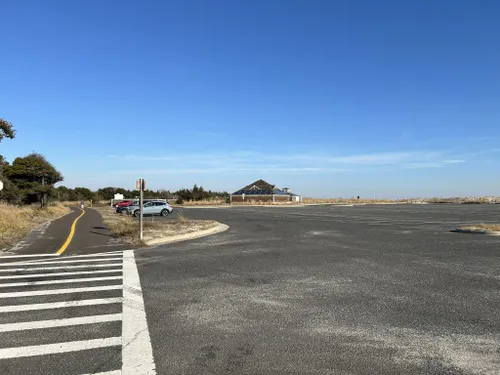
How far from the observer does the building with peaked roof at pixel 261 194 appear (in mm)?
88613

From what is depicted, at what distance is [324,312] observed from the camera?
662 cm

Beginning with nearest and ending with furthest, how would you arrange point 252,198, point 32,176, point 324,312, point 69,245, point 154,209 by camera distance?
point 324,312 < point 69,245 < point 154,209 < point 32,176 < point 252,198

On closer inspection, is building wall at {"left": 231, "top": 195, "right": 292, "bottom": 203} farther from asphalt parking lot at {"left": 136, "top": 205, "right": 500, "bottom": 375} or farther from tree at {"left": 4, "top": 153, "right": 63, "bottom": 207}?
asphalt parking lot at {"left": 136, "top": 205, "right": 500, "bottom": 375}

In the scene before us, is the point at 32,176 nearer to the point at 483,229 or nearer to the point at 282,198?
the point at 282,198

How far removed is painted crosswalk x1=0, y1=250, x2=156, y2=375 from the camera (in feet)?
15.3

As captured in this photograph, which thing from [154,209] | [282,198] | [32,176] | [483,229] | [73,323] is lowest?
[73,323]

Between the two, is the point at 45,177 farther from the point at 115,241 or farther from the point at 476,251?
the point at 476,251

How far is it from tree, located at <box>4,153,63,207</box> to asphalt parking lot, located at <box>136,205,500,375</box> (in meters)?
44.0

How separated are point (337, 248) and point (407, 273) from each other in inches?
188

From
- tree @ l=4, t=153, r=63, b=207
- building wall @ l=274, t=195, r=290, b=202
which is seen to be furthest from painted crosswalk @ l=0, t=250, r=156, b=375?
building wall @ l=274, t=195, r=290, b=202

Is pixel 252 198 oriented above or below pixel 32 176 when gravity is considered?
below

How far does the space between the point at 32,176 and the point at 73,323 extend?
55.3 m

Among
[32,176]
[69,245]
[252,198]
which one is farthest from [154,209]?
[252,198]

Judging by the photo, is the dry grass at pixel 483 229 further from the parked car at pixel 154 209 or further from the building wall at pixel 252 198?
the building wall at pixel 252 198
